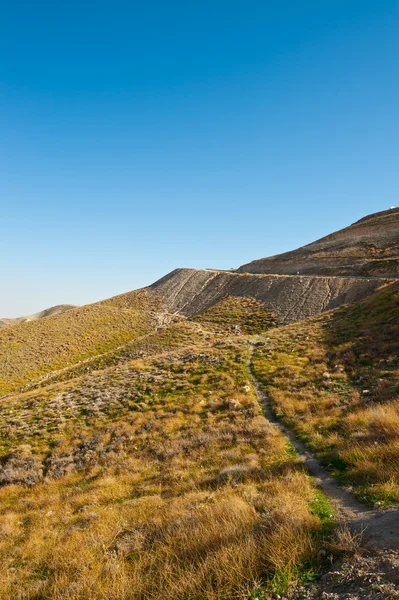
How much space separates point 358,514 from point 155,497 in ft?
19.6

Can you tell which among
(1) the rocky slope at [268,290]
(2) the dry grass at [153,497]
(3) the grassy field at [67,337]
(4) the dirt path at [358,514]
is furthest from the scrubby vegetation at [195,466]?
(3) the grassy field at [67,337]

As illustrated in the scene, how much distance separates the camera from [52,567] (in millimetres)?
6379

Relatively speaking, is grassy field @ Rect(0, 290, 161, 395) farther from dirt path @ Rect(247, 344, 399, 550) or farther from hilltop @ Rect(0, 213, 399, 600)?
dirt path @ Rect(247, 344, 399, 550)

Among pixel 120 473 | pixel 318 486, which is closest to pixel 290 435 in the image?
pixel 318 486

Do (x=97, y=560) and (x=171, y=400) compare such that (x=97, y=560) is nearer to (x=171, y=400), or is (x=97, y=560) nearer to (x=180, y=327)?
(x=171, y=400)

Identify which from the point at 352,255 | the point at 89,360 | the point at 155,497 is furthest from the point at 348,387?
the point at 352,255

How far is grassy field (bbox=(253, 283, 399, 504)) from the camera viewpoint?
834 cm

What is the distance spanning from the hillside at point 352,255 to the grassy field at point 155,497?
37.9 metres

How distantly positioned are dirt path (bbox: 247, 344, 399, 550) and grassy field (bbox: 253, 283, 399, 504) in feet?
1.07

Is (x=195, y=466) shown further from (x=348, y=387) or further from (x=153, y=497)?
(x=348, y=387)

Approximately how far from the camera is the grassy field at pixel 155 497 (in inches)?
196

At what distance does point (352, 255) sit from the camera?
197 ft

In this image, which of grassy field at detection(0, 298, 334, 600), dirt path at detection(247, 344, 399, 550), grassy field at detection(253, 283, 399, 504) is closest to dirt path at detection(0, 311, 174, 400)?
grassy field at detection(0, 298, 334, 600)

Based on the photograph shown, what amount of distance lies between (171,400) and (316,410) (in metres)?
9.20
